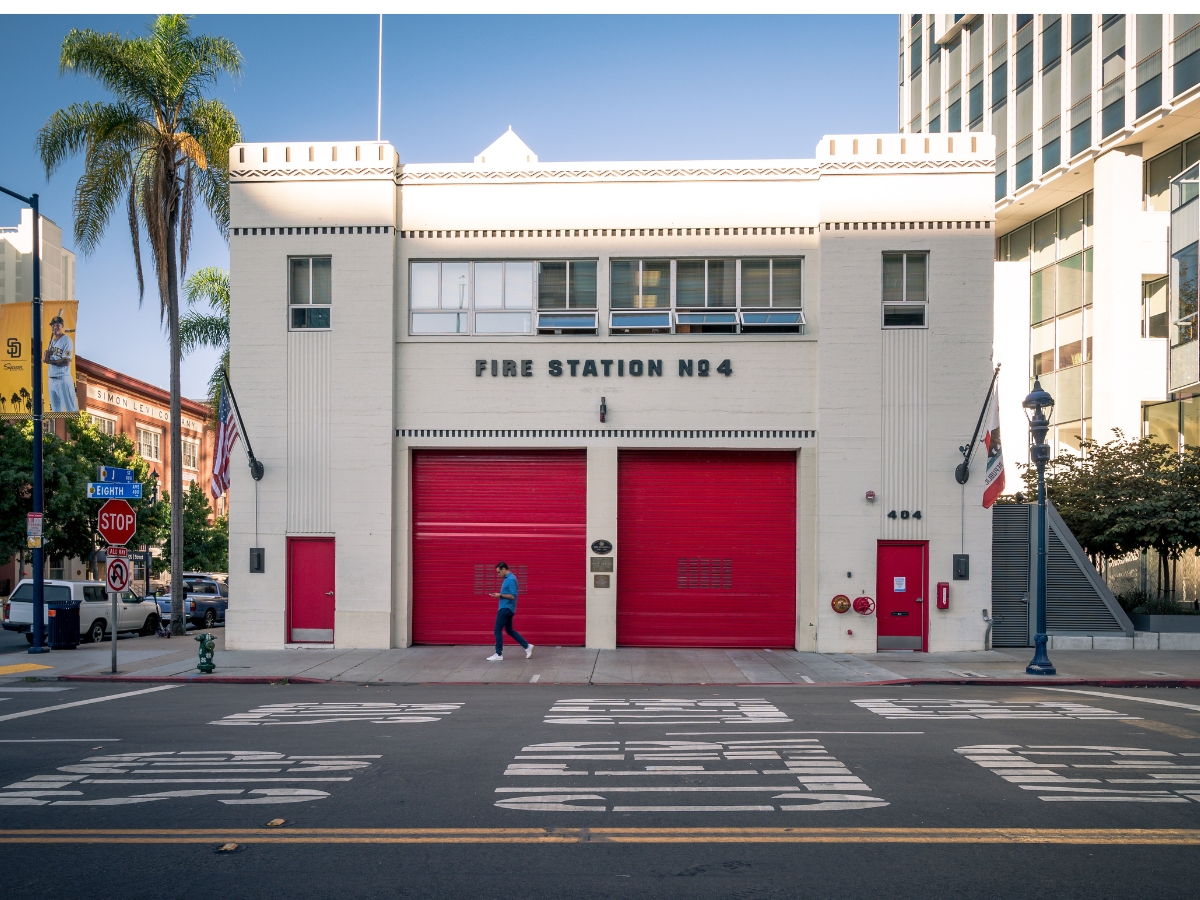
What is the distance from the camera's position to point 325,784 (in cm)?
817

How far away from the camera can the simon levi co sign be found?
18844 mm

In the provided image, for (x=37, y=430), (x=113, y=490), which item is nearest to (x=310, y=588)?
(x=113, y=490)

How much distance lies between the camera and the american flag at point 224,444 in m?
18.0

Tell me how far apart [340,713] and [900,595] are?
1139 centimetres

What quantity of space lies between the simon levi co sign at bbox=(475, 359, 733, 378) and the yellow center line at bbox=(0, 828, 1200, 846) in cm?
1279

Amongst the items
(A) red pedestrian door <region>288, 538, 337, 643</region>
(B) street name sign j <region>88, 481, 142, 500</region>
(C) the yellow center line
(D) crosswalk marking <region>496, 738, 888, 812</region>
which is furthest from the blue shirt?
(C) the yellow center line

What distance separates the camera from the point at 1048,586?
1900 cm

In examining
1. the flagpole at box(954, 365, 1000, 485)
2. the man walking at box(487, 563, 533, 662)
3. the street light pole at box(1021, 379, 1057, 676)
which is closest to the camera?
the street light pole at box(1021, 379, 1057, 676)

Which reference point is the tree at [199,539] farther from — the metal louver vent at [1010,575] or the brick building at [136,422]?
the metal louver vent at [1010,575]

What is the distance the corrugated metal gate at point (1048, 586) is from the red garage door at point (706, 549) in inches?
164

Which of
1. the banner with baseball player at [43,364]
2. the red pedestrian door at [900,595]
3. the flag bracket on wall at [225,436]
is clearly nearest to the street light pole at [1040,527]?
the red pedestrian door at [900,595]

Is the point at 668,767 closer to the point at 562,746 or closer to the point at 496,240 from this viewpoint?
the point at 562,746

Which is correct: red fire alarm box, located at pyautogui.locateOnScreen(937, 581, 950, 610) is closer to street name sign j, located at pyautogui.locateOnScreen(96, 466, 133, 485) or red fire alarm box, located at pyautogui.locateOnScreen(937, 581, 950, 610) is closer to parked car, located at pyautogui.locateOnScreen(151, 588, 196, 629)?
street name sign j, located at pyautogui.locateOnScreen(96, 466, 133, 485)

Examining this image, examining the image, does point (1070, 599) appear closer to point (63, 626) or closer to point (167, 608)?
point (63, 626)
